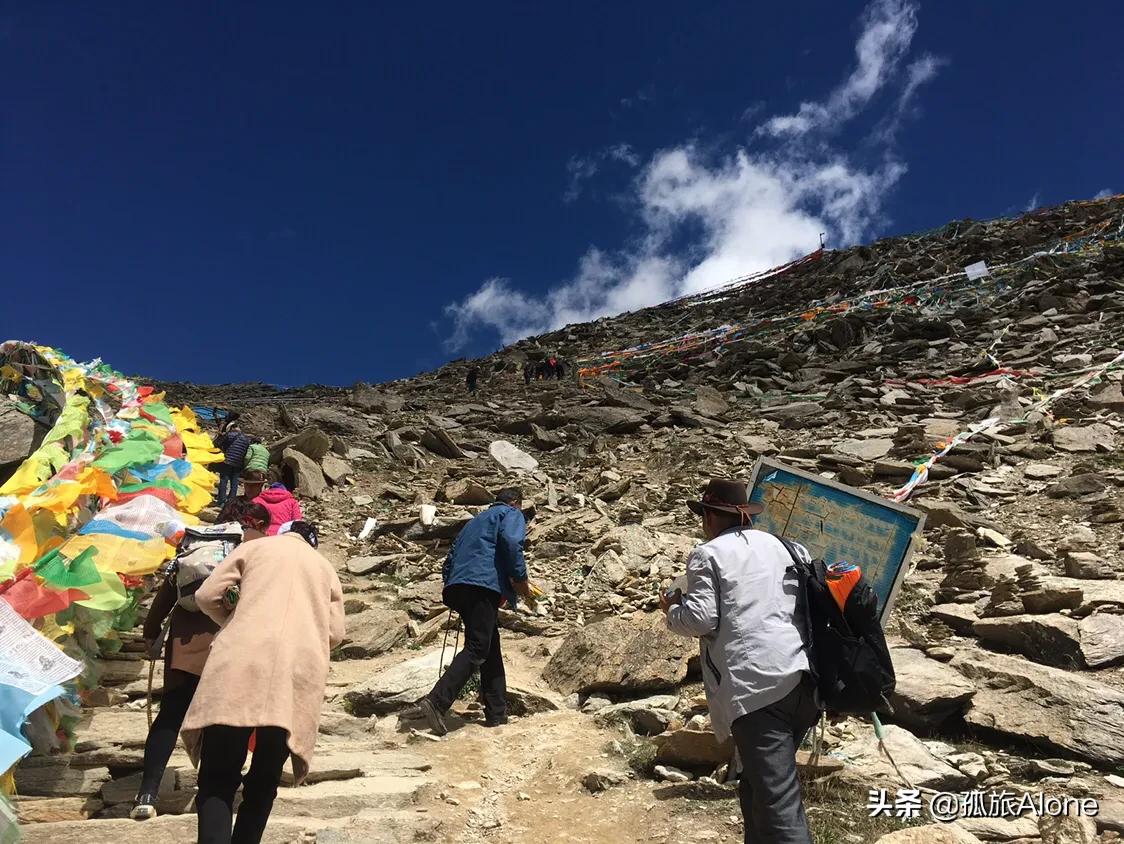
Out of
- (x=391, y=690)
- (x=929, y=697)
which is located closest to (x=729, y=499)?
(x=929, y=697)

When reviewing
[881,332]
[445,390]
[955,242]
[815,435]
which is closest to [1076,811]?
[815,435]

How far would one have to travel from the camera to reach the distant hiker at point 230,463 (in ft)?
30.6

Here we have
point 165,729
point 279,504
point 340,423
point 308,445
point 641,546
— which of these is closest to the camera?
point 165,729

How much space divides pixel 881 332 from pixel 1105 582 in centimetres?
1709

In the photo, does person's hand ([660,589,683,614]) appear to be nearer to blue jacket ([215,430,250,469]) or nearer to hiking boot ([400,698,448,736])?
hiking boot ([400,698,448,736])

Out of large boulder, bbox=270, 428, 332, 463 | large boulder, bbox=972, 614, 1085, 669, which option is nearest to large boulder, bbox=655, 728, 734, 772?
large boulder, bbox=972, 614, 1085, 669

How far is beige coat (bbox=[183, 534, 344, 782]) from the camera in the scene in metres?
2.72

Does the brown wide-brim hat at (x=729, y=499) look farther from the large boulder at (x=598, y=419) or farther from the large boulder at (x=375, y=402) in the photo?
the large boulder at (x=375, y=402)

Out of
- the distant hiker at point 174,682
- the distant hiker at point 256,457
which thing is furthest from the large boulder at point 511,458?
the distant hiker at point 174,682

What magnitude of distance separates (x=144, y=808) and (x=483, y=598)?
235 cm

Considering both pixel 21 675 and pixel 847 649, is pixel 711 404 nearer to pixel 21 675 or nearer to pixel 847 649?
pixel 847 649

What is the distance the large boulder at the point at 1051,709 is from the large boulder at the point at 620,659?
1884 millimetres

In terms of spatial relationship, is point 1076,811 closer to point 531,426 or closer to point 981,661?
point 981,661

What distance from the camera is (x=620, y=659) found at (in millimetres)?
5469
